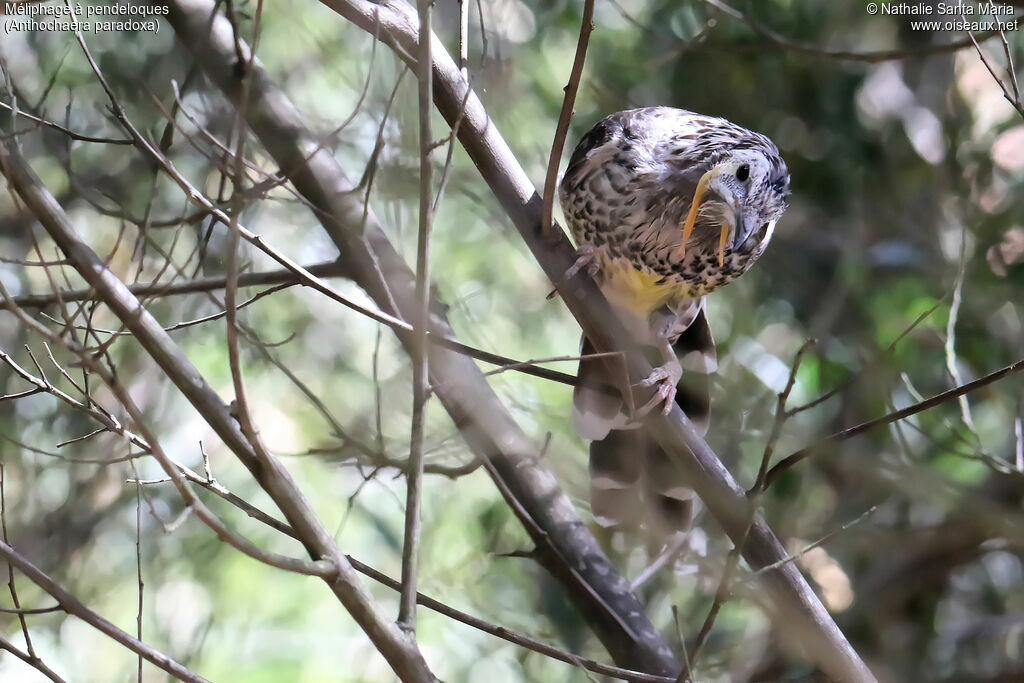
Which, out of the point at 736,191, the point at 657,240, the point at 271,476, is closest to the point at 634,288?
the point at 657,240

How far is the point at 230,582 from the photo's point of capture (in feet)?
15.4

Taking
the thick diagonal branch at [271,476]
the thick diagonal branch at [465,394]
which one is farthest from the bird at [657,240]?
the thick diagonal branch at [271,476]

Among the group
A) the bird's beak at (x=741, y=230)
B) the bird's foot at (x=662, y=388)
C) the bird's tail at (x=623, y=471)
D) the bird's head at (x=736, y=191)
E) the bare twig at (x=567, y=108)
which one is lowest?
the bird's tail at (x=623, y=471)

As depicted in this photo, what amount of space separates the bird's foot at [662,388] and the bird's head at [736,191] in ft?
1.13

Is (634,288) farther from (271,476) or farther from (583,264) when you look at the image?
(271,476)

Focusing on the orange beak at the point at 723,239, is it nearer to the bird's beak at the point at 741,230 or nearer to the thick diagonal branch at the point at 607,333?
the bird's beak at the point at 741,230

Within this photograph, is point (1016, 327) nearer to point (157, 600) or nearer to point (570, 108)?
point (570, 108)

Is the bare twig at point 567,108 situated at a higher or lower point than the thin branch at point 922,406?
higher

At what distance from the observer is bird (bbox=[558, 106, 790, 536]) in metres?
2.63

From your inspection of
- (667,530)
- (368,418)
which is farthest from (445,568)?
(667,530)

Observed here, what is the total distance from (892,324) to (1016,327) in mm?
603

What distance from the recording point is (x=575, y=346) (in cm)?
478

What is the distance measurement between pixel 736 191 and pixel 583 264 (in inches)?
19.5

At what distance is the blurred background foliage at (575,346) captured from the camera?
12.2 ft
